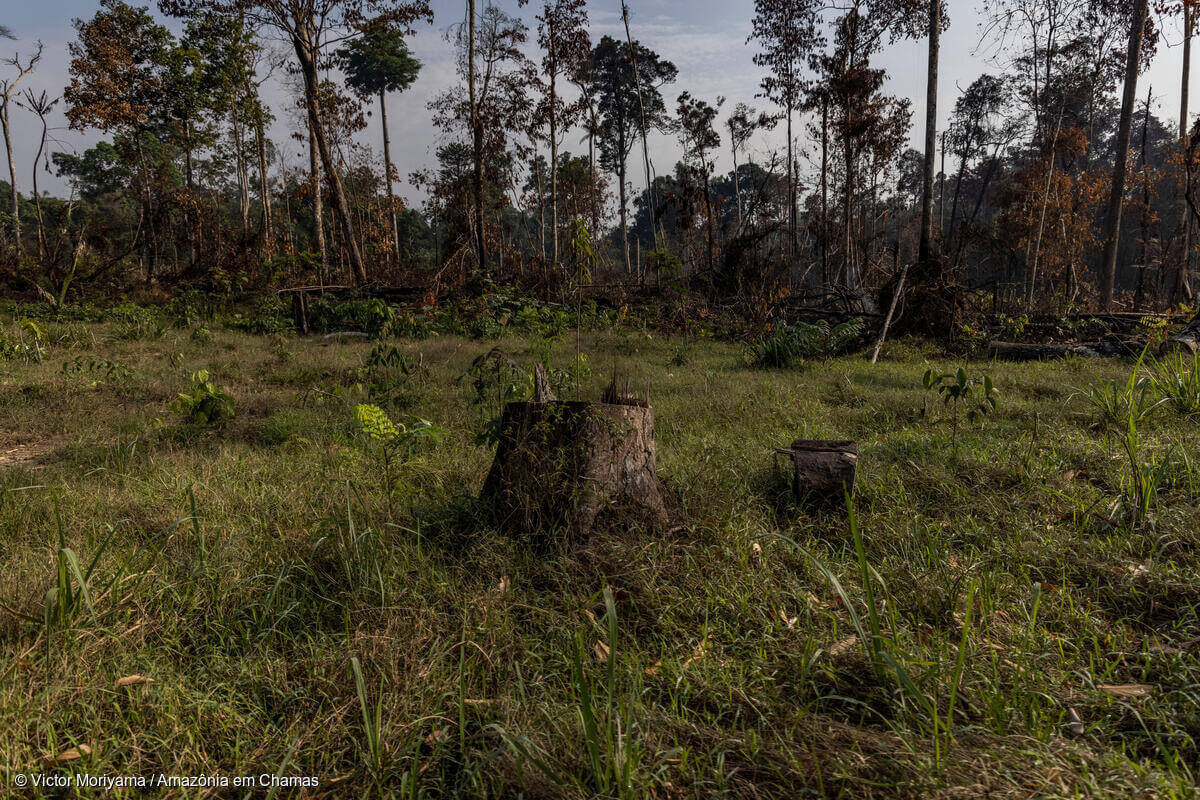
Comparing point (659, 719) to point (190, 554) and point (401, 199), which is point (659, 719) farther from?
point (401, 199)

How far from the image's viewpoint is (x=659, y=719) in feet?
4.50

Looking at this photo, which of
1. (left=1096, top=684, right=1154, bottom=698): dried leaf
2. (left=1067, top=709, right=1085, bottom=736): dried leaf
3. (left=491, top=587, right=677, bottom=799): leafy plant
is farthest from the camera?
(left=1096, top=684, right=1154, bottom=698): dried leaf

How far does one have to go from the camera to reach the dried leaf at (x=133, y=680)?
1.44 meters

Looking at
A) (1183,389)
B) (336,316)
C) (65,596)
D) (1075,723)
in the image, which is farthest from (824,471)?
(336,316)

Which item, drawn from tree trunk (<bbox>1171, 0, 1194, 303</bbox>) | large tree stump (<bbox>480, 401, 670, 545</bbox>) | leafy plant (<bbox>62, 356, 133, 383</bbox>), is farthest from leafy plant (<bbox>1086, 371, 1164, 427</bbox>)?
tree trunk (<bbox>1171, 0, 1194, 303</bbox>)

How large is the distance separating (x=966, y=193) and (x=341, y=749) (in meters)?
46.6

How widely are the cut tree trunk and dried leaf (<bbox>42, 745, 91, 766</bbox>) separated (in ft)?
29.6

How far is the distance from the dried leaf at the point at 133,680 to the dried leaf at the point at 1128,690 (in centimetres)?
255

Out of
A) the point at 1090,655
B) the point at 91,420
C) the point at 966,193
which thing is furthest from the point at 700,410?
the point at 966,193

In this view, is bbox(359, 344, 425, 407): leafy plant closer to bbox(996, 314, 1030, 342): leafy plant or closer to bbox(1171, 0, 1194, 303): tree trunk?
bbox(996, 314, 1030, 342): leafy plant

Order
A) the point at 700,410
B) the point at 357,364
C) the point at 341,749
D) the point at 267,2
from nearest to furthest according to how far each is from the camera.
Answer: the point at 341,749, the point at 700,410, the point at 357,364, the point at 267,2

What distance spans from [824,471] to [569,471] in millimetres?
1319

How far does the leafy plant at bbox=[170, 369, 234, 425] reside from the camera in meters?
4.01

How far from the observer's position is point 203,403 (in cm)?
403
